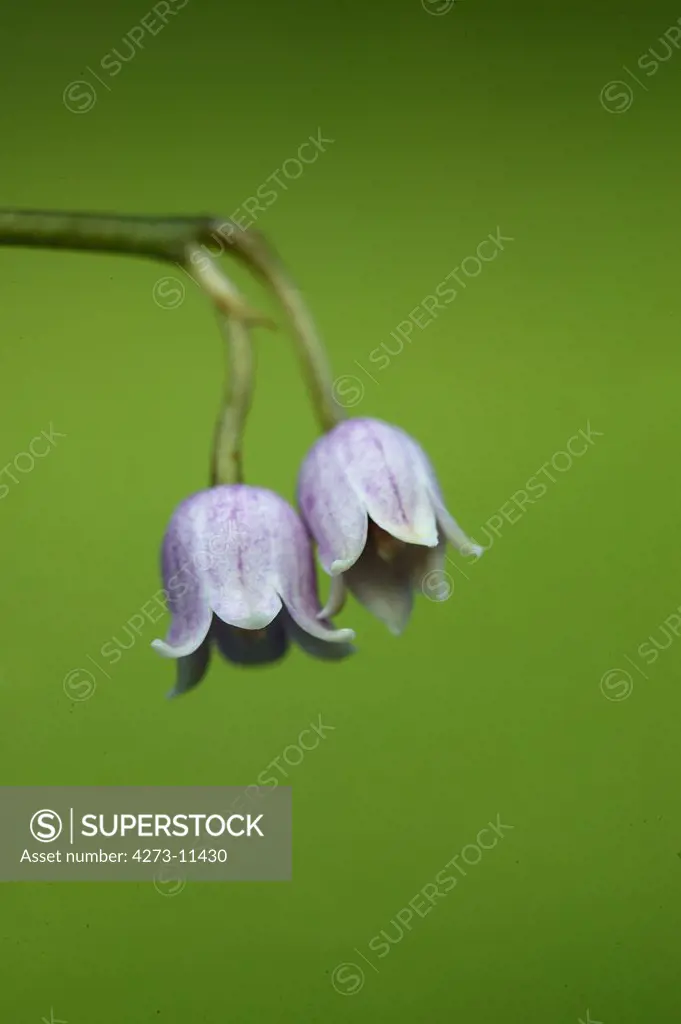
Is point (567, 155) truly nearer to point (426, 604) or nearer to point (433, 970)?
point (426, 604)

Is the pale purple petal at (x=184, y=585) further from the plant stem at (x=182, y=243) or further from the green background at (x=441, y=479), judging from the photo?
the green background at (x=441, y=479)

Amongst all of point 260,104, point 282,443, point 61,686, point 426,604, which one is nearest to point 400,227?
point 260,104

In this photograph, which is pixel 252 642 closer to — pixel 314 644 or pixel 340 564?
pixel 314 644
